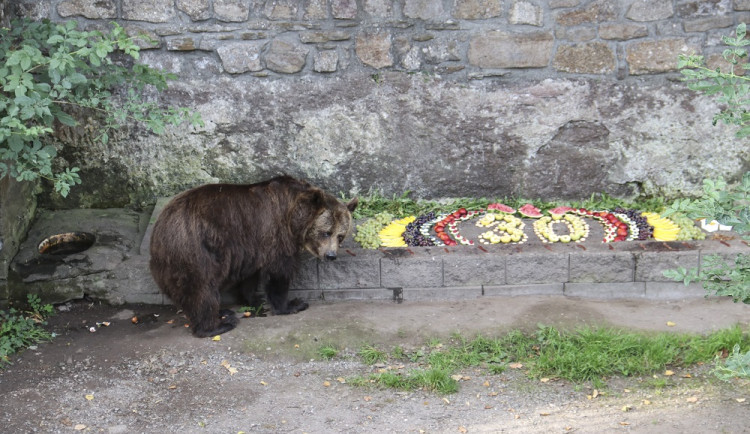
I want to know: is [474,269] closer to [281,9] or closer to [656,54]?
[656,54]

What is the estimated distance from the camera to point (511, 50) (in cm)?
798

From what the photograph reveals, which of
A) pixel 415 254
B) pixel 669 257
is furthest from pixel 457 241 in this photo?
pixel 669 257

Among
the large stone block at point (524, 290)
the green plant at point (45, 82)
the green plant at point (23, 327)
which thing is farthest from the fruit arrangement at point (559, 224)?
the green plant at point (23, 327)

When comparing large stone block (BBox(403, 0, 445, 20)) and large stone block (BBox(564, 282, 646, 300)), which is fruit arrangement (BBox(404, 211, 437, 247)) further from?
large stone block (BBox(403, 0, 445, 20))

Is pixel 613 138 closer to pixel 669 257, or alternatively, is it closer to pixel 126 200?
pixel 669 257

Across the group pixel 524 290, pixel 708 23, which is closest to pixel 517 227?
pixel 524 290

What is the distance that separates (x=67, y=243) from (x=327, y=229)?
8.58 ft

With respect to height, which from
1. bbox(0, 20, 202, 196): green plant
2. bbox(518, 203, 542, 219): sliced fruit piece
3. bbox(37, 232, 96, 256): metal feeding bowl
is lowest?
bbox(37, 232, 96, 256): metal feeding bowl

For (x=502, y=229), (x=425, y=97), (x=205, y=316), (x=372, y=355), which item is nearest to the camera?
(x=372, y=355)

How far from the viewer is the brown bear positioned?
6484 millimetres

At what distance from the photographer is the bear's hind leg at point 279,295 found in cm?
694

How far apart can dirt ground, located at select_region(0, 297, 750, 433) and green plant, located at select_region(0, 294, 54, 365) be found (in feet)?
0.33

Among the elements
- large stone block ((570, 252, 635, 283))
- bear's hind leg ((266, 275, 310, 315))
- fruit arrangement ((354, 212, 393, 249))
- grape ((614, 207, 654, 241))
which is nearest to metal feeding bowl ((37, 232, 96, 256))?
bear's hind leg ((266, 275, 310, 315))

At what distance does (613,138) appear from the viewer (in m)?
8.13
